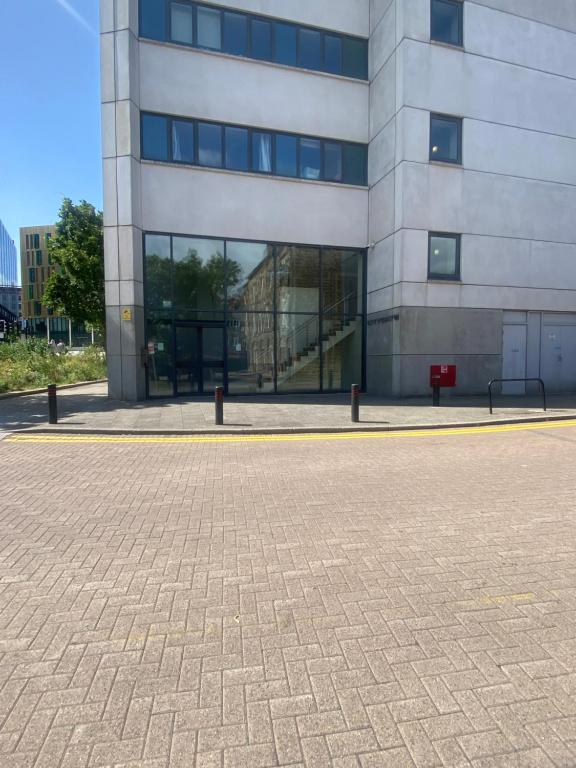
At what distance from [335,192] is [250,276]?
4440 millimetres

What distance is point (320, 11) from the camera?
16.4 m

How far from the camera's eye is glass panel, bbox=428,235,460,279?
618 inches

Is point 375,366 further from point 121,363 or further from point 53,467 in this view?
point 53,467

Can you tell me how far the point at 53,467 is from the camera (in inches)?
282

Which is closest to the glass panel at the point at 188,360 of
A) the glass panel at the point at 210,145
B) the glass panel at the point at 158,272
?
the glass panel at the point at 158,272

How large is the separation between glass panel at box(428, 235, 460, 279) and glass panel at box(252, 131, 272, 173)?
20.6 ft

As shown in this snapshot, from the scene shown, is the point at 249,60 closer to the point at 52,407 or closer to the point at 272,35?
the point at 272,35

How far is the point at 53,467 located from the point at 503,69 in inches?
743

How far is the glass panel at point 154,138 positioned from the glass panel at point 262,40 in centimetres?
416

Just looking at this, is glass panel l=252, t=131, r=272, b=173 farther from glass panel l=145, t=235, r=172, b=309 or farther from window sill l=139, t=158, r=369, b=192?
glass panel l=145, t=235, r=172, b=309

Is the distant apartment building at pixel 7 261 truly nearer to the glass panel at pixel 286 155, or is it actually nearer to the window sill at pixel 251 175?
the window sill at pixel 251 175

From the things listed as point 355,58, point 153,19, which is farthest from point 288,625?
point 355,58

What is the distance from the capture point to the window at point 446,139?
613 inches

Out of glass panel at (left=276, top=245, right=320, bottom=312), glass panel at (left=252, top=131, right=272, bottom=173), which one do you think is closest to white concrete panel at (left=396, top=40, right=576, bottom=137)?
glass panel at (left=252, top=131, right=272, bottom=173)
